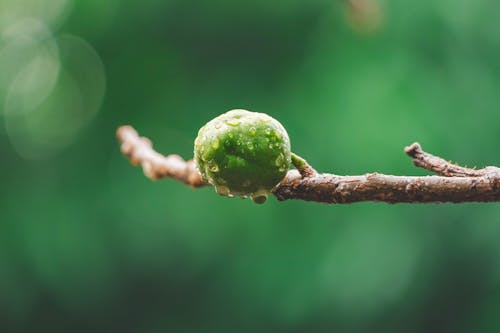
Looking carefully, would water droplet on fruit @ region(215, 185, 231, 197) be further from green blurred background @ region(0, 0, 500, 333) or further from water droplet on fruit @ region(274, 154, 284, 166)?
green blurred background @ region(0, 0, 500, 333)

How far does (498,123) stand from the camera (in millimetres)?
6332

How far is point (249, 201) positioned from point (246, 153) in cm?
641

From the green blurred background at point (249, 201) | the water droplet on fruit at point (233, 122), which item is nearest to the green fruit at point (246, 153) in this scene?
the water droplet on fruit at point (233, 122)

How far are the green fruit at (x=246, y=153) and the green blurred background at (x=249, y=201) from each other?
17.4 feet

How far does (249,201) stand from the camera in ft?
23.6

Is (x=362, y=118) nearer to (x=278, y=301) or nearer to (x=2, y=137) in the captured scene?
(x=278, y=301)

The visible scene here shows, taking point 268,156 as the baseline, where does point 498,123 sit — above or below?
above

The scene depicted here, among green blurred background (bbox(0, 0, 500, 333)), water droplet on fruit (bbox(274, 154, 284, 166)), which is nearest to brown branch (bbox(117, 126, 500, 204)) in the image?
water droplet on fruit (bbox(274, 154, 284, 166))

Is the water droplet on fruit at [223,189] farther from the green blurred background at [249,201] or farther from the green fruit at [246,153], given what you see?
the green blurred background at [249,201]

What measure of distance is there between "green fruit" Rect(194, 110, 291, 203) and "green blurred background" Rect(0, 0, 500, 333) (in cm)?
531


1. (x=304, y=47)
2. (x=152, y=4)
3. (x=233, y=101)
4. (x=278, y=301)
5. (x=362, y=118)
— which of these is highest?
(x=152, y=4)

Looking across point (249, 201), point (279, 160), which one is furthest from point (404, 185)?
point (249, 201)

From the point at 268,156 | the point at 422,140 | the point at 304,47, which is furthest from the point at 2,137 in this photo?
the point at 268,156

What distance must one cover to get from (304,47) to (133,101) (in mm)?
2167
